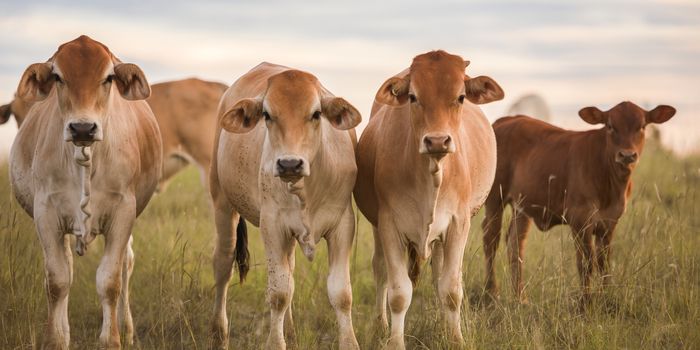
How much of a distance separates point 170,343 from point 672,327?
12.7 feet

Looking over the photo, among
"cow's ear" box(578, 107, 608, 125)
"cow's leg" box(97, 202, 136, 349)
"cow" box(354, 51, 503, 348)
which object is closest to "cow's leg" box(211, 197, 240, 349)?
"cow's leg" box(97, 202, 136, 349)

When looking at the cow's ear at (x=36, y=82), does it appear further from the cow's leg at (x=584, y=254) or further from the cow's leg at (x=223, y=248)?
the cow's leg at (x=584, y=254)

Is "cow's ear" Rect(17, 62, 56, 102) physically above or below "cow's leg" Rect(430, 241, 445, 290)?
above

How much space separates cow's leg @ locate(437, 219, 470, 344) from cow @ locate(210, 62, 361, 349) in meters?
0.68

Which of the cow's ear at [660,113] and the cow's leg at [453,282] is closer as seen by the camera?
the cow's leg at [453,282]

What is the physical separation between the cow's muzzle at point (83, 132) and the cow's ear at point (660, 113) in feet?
15.9

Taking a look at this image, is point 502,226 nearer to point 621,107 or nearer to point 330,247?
point 621,107

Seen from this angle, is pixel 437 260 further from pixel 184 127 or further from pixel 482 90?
pixel 184 127

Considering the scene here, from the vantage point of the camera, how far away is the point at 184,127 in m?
12.9

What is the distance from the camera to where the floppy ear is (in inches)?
255

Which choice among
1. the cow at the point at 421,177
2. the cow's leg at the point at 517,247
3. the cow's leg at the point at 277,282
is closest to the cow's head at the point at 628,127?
the cow's leg at the point at 517,247

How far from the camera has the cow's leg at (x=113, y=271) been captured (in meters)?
6.66

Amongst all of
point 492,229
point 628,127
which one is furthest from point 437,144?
point 492,229

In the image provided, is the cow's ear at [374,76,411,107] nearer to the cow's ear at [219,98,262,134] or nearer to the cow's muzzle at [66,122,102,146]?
the cow's ear at [219,98,262,134]
